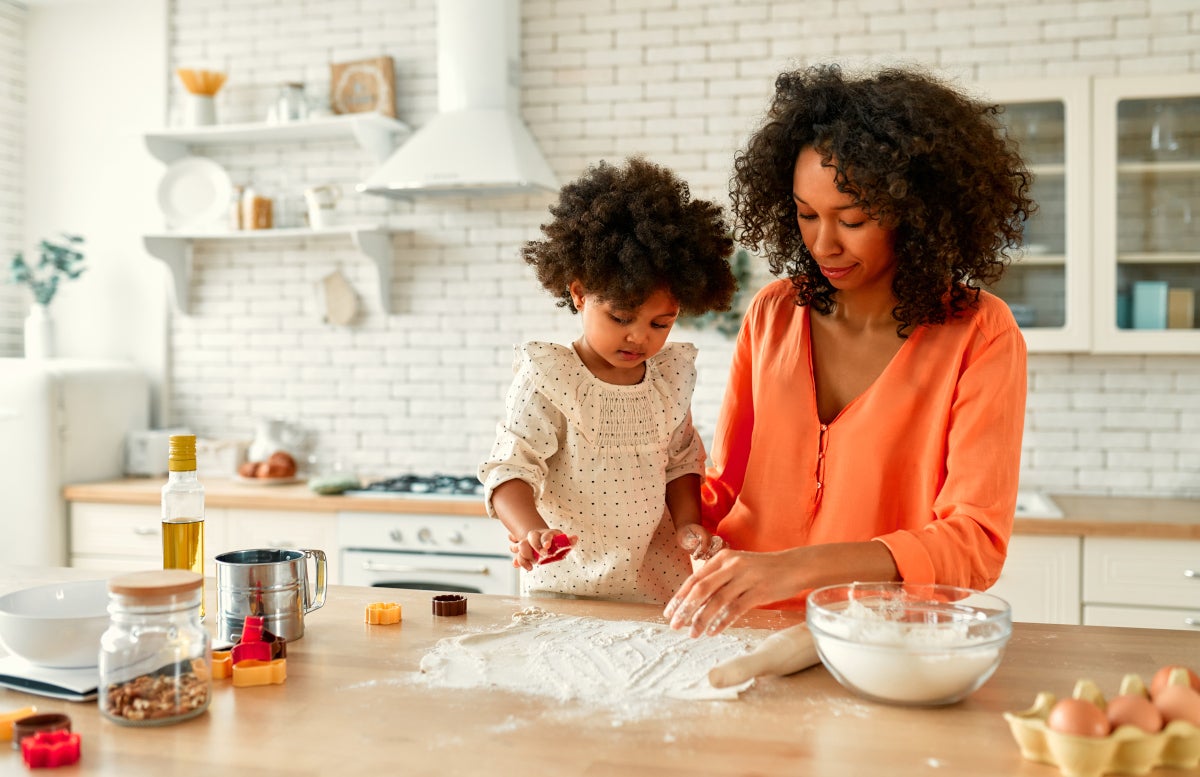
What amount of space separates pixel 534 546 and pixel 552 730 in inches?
17.9

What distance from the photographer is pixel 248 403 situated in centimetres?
483

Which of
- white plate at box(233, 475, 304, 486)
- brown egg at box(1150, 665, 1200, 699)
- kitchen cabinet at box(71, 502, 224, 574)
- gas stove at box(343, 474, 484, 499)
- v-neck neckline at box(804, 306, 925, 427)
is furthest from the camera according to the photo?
white plate at box(233, 475, 304, 486)

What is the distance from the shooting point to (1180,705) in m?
1.15

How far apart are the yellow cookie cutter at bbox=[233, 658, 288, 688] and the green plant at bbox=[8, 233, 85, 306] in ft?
12.7

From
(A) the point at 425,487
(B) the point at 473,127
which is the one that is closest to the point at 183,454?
(A) the point at 425,487

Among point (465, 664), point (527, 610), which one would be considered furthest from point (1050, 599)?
point (465, 664)

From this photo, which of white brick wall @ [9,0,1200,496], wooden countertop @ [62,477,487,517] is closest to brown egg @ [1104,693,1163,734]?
wooden countertop @ [62,477,487,517]

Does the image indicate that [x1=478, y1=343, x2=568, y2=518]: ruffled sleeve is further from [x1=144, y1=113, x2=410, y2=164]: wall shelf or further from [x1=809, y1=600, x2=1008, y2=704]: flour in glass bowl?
[x1=144, y1=113, x2=410, y2=164]: wall shelf

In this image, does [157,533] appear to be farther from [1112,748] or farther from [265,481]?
[1112,748]

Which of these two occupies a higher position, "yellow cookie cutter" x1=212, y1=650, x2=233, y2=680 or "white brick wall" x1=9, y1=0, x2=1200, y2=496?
"white brick wall" x1=9, y1=0, x2=1200, y2=496

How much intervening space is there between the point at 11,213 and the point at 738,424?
4227mm

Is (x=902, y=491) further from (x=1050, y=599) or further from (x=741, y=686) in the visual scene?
(x=1050, y=599)

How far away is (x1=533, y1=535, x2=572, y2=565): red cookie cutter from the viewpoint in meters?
1.69

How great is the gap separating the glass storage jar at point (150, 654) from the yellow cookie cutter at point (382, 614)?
1.49 feet
